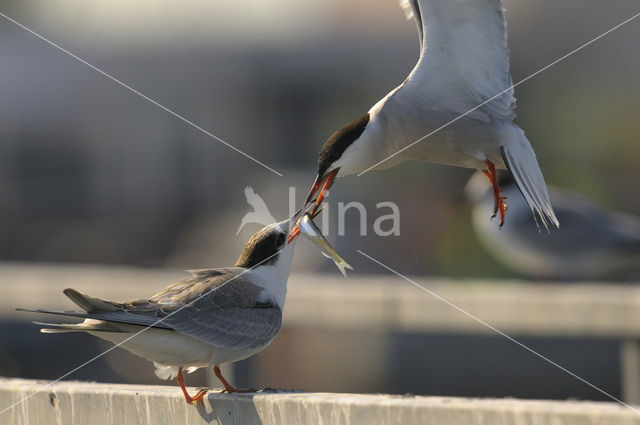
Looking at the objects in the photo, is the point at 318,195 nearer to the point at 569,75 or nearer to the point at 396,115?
the point at 396,115

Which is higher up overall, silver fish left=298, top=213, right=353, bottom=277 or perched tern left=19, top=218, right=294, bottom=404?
silver fish left=298, top=213, right=353, bottom=277

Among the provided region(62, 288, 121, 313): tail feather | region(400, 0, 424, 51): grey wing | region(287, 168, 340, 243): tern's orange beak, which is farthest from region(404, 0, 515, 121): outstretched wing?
region(62, 288, 121, 313): tail feather

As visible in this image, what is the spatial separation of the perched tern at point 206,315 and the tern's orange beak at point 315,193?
0.04 m

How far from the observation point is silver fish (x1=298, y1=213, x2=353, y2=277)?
12.0 ft

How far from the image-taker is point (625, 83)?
18938 mm

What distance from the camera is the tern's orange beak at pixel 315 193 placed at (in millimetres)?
4188

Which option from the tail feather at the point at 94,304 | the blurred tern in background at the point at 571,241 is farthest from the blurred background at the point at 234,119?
the tail feather at the point at 94,304

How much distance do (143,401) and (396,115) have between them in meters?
1.85

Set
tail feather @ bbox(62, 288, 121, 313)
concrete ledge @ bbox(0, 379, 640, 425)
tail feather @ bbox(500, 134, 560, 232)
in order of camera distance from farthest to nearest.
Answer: tail feather @ bbox(500, 134, 560, 232) < tail feather @ bbox(62, 288, 121, 313) < concrete ledge @ bbox(0, 379, 640, 425)

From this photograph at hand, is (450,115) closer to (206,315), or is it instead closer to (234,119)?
(206,315)

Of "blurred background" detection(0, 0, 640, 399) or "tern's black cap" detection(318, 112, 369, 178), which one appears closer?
"tern's black cap" detection(318, 112, 369, 178)

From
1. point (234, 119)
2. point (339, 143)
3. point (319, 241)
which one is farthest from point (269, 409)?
point (234, 119)

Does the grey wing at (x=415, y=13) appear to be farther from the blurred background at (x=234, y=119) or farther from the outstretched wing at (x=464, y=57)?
the blurred background at (x=234, y=119)

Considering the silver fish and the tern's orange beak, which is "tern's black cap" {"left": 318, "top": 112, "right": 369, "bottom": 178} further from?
the silver fish
